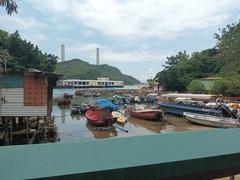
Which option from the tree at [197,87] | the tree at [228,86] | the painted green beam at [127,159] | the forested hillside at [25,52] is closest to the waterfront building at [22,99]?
the painted green beam at [127,159]

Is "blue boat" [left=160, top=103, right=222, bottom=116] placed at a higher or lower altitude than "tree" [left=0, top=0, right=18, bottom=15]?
lower

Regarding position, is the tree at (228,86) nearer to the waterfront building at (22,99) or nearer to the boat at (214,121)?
the boat at (214,121)

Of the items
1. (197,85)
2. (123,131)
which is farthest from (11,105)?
(197,85)

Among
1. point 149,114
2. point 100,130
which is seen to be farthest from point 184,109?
point 100,130

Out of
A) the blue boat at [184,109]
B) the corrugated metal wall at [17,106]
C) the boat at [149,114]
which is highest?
the corrugated metal wall at [17,106]

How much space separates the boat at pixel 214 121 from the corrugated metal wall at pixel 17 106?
14743 mm

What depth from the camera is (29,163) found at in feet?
6.60

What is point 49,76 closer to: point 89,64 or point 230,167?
point 230,167

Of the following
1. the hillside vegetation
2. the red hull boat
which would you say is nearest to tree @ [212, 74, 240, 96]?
the hillside vegetation

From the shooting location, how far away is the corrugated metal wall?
18.9m

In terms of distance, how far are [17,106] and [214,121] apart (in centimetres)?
1638

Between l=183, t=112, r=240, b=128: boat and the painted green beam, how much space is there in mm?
24559

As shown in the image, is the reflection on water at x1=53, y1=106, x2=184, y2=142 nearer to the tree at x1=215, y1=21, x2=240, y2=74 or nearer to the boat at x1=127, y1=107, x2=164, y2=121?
the boat at x1=127, y1=107, x2=164, y2=121

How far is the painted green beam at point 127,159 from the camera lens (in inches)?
76.5
